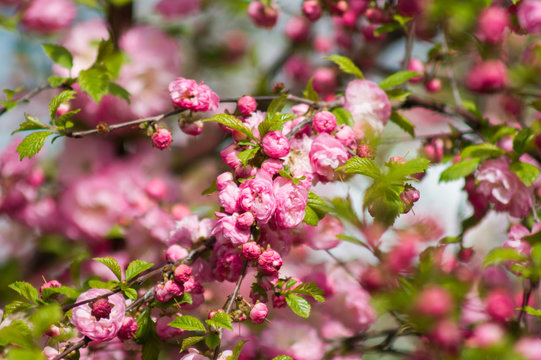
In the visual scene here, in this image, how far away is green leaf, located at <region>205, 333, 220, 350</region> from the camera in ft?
2.37

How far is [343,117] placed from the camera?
36.3 inches

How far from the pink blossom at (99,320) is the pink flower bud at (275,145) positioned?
14.2 inches

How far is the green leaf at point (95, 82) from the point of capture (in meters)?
0.99

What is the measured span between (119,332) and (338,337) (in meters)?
0.71

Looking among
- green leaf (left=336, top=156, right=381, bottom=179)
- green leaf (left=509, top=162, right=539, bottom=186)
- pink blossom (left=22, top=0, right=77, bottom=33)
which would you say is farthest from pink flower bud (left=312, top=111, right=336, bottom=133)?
pink blossom (left=22, top=0, right=77, bottom=33)

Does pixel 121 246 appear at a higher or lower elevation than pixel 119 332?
lower

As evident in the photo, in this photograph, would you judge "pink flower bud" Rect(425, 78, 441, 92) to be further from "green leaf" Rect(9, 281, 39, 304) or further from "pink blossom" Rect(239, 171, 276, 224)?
"green leaf" Rect(9, 281, 39, 304)

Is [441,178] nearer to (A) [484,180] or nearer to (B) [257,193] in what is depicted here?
(A) [484,180]

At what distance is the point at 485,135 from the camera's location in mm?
1117

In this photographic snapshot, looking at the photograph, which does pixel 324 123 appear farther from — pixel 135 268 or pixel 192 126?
pixel 135 268

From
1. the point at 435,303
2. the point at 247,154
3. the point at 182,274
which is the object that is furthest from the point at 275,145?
the point at 435,303

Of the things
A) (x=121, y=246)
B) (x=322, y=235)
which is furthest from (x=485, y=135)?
(x=121, y=246)

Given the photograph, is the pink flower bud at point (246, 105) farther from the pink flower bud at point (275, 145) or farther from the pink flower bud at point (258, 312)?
the pink flower bud at point (258, 312)

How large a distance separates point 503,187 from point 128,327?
2.79 ft
